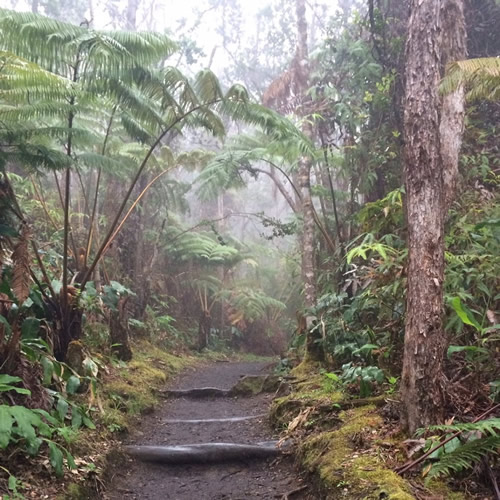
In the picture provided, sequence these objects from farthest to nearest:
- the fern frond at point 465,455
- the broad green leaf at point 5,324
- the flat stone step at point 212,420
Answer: the flat stone step at point 212,420
the broad green leaf at point 5,324
the fern frond at point 465,455

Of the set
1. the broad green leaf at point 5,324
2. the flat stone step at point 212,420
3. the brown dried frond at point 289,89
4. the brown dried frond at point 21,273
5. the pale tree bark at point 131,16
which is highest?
the pale tree bark at point 131,16

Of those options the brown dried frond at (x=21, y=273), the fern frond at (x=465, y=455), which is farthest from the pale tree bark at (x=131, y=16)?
the fern frond at (x=465, y=455)

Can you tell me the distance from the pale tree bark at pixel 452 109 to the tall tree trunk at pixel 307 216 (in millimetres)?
1908

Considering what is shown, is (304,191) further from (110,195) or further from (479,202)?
(110,195)

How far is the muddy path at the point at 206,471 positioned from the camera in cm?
312

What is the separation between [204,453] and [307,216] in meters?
4.33

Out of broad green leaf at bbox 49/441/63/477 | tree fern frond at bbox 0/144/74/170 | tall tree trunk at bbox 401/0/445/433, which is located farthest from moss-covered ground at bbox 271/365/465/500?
tree fern frond at bbox 0/144/74/170

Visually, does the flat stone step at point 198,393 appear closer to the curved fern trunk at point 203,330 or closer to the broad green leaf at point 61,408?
the broad green leaf at point 61,408

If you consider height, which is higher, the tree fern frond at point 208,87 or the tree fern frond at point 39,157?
the tree fern frond at point 208,87

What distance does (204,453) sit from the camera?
142 inches

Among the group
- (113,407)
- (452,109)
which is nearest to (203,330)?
(113,407)

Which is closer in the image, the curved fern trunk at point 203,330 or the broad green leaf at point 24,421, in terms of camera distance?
the broad green leaf at point 24,421

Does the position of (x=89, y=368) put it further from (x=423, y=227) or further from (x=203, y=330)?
(x=203, y=330)

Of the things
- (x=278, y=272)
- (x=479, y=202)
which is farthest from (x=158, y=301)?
(x=479, y=202)
